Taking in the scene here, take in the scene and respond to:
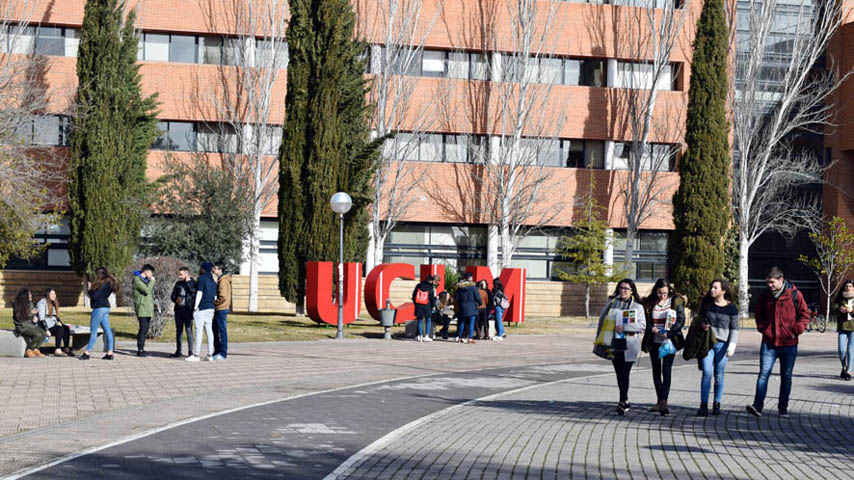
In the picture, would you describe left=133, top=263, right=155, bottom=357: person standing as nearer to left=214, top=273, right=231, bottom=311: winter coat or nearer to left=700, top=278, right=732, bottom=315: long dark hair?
left=214, top=273, right=231, bottom=311: winter coat

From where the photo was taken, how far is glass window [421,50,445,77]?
40.9m

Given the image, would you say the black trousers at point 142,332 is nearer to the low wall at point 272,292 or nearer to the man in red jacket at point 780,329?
the man in red jacket at point 780,329

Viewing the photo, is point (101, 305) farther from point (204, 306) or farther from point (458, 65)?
point (458, 65)

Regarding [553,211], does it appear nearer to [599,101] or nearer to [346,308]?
[599,101]

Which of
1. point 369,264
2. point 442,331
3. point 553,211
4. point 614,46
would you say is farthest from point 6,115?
point 614,46

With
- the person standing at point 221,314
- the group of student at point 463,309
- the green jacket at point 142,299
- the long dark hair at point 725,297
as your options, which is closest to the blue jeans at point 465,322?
the group of student at point 463,309

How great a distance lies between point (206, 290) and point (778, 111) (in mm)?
29326

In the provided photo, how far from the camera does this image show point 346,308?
27.6 meters

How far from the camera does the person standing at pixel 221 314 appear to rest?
1848 centimetres

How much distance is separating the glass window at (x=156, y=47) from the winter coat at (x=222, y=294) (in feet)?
74.0

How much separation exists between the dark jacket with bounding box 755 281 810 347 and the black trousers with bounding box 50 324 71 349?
Result: 1307cm

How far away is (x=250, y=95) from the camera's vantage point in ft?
125

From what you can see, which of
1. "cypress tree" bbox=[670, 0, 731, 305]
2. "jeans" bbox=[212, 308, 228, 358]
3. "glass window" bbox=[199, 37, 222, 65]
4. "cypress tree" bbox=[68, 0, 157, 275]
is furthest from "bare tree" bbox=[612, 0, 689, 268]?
"jeans" bbox=[212, 308, 228, 358]

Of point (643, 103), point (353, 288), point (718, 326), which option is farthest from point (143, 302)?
point (643, 103)
